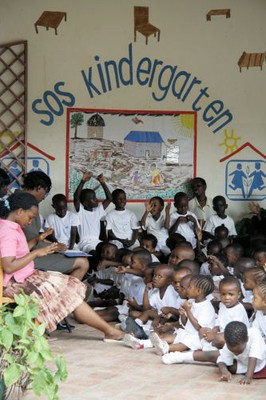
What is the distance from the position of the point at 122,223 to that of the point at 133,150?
3.07ft

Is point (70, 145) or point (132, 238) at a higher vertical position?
point (70, 145)

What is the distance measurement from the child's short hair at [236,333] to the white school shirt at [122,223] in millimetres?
3452

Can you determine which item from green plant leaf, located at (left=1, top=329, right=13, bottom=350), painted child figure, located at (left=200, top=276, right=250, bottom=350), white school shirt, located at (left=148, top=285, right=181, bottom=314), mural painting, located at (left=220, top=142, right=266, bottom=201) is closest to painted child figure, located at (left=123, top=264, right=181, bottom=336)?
white school shirt, located at (left=148, top=285, right=181, bottom=314)

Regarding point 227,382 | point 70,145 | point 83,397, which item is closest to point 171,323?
point 227,382

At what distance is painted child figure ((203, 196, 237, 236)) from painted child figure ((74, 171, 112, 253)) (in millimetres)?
1078

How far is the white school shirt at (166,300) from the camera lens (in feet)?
19.0

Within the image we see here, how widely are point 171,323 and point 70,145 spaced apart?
3.17 meters

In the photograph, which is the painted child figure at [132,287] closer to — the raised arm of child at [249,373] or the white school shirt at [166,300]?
the white school shirt at [166,300]

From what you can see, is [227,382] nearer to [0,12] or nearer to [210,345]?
[210,345]

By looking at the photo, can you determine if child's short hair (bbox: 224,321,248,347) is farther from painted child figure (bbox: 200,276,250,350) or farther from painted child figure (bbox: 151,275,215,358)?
painted child figure (bbox: 151,275,215,358)

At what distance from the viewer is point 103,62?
8367 mm

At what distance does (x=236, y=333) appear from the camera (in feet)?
14.7

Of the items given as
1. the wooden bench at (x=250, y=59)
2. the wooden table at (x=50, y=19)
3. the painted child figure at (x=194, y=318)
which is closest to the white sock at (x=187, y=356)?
the painted child figure at (x=194, y=318)

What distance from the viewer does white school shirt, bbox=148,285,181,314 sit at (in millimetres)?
5777
